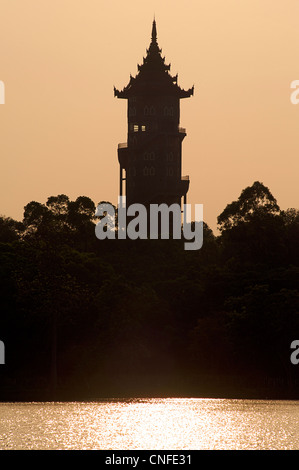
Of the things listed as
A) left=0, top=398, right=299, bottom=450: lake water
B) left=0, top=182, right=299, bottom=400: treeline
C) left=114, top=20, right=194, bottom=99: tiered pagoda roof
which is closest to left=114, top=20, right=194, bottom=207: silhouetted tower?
left=114, top=20, right=194, bottom=99: tiered pagoda roof

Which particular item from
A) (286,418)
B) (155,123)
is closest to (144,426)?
(286,418)

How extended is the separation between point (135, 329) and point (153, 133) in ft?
166

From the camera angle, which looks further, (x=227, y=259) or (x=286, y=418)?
(x=227, y=259)

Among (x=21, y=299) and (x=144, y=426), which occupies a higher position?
(x=21, y=299)

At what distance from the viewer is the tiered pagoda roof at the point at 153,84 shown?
16212cm

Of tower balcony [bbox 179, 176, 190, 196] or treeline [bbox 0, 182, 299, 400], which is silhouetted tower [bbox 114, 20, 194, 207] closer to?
tower balcony [bbox 179, 176, 190, 196]

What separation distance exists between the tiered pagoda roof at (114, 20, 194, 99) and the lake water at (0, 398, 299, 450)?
188 feet

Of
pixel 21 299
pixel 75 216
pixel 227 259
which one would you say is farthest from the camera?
pixel 75 216

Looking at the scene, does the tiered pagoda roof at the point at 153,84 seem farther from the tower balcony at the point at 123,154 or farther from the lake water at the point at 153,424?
the lake water at the point at 153,424

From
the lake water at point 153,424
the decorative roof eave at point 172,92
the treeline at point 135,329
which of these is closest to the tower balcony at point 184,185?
the decorative roof eave at point 172,92
